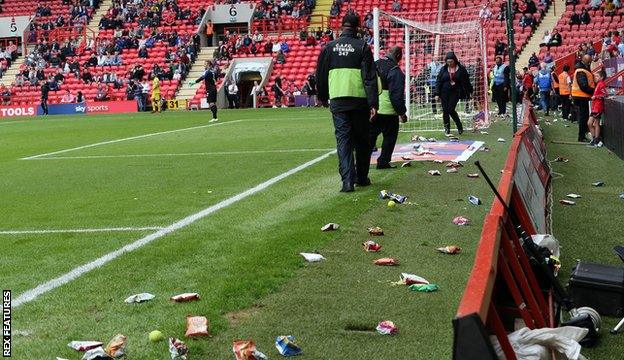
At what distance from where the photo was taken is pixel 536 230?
24.7 feet

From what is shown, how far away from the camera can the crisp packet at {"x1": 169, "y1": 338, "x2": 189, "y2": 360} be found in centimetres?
496

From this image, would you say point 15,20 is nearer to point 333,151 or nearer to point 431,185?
point 333,151

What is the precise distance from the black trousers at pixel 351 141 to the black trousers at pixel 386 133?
208cm

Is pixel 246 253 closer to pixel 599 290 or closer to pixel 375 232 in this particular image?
pixel 375 232

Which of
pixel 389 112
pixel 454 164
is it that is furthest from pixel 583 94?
pixel 389 112

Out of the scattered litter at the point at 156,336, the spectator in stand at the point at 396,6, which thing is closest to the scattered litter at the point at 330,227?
the scattered litter at the point at 156,336

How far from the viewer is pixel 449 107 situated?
69.4 feet

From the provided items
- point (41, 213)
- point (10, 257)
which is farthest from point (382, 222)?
point (41, 213)

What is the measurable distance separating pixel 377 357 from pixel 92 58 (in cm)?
5076

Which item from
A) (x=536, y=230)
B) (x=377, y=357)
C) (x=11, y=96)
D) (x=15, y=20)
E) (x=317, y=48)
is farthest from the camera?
(x=15, y=20)

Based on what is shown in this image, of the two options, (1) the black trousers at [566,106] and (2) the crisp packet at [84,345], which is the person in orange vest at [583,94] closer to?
(1) the black trousers at [566,106]

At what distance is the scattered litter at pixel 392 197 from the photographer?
34.1ft

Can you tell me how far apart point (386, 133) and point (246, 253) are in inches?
263

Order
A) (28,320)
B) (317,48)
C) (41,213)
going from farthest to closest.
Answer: (317,48)
(41,213)
(28,320)
